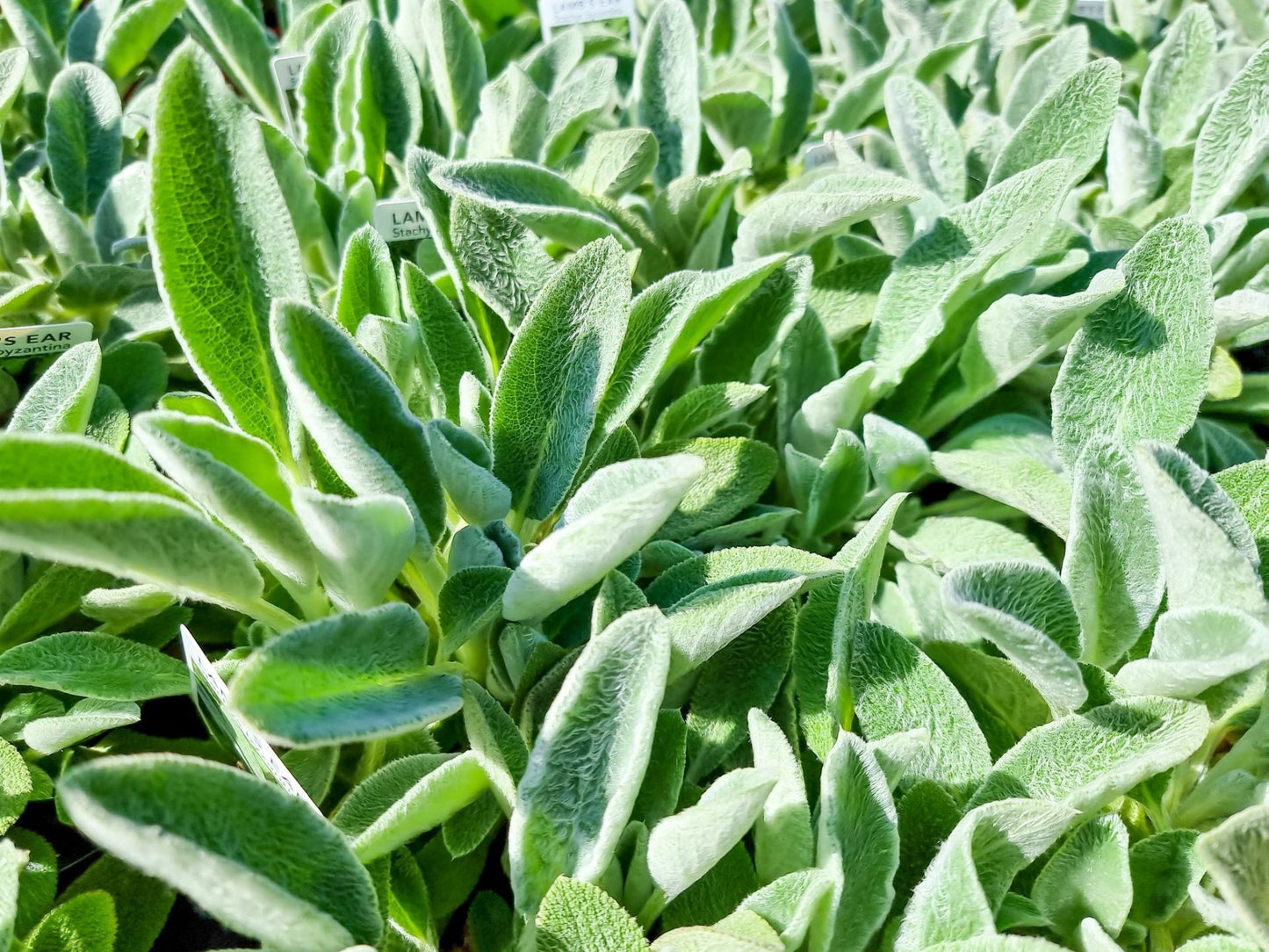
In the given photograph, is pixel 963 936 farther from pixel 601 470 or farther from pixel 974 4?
pixel 974 4

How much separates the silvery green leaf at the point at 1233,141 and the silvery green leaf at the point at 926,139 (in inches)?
9.8

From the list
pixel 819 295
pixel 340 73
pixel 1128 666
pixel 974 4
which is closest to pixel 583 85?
pixel 340 73

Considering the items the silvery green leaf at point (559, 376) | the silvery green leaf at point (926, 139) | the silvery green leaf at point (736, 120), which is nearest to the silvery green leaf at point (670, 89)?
the silvery green leaf at point (736, 120)

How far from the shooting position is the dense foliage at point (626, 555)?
596mm

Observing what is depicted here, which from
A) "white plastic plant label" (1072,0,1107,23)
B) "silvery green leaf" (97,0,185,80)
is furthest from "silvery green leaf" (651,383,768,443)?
"white plastic plant label" (1072,0,1107,23)

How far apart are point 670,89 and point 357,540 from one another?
904 mm

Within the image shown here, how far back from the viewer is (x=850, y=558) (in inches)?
29.6

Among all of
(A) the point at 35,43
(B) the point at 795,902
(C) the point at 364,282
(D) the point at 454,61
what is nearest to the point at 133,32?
(A) the point at 35,43

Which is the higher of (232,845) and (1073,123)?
(1073,123)

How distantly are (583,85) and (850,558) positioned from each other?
0.79 m

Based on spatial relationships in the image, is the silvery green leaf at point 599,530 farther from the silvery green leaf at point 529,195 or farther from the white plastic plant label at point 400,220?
the white plastic plant label at point 400,220

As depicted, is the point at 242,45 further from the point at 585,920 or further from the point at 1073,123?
the point at 585,920

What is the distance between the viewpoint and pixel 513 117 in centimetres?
121

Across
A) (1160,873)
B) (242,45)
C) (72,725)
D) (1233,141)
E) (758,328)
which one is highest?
(242,45)
